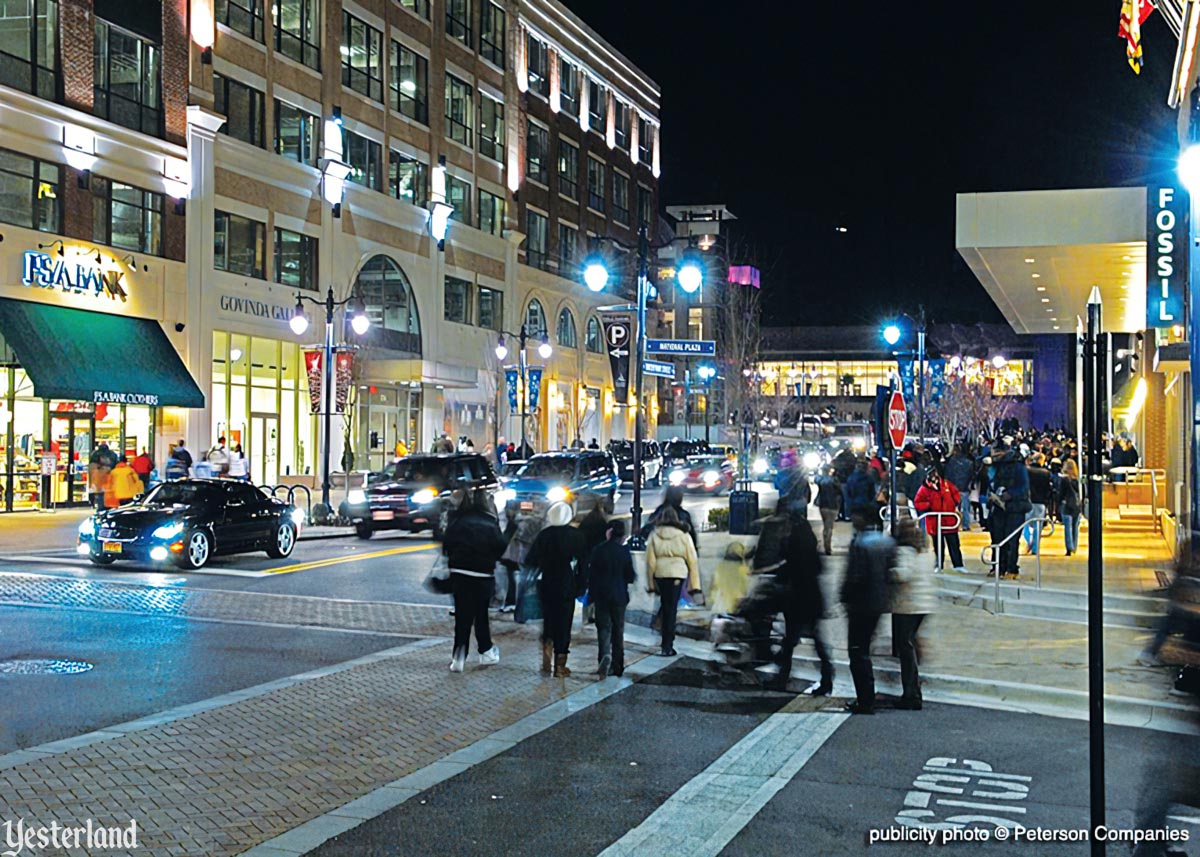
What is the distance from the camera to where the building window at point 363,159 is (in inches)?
1813

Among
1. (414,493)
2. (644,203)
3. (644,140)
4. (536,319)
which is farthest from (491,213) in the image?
(414,493)

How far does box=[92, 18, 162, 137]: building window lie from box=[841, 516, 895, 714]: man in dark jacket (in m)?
28.9

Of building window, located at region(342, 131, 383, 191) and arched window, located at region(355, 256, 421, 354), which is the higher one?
building window, located at region(342, 131, 383, 191)

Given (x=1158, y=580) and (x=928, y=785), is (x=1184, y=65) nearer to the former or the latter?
(x=1158, y=580)

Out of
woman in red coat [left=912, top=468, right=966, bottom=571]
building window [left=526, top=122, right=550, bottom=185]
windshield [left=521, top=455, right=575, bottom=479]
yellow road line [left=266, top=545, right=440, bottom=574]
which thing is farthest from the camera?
building window [left=526, top=122, right=550, bottom=185]

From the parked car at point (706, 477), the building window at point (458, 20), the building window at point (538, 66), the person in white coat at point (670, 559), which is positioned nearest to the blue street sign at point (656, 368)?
the person in white coat at point (670, 559)

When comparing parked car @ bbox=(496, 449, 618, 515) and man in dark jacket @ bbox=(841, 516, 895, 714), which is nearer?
man in dark jacket @ bbox=(841, 516, 895, 714)

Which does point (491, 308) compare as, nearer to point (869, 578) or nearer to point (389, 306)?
point (389, 306)

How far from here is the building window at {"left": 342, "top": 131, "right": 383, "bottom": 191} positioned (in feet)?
151

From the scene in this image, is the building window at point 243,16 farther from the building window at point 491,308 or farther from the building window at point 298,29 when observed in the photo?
the building window at point 491,308

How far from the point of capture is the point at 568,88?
6512 centimetres

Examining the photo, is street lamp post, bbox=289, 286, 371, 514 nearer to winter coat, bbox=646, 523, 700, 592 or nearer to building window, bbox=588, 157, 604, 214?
winter coat, bbox=646, 523, 700, 592

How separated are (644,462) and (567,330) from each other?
57.3 ft

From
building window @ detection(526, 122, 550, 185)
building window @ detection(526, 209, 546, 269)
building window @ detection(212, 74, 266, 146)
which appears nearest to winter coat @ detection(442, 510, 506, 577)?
building window @ detection(212, 74, 266, 146)
